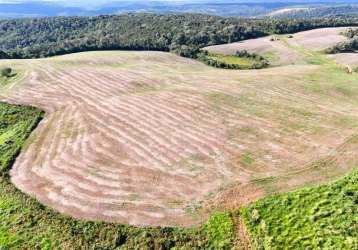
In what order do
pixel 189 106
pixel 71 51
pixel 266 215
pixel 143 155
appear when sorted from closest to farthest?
pixel 266 215
pixel 143 155
pixel 189 106
pixel 71 51

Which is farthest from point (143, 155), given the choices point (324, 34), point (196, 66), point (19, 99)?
point (324, 34)

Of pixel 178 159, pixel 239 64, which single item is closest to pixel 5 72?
pixel 239 64

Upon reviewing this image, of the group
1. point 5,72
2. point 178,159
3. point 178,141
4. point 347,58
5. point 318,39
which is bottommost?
point 178,159

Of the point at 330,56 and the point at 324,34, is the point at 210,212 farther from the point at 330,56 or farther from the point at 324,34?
the point at 324,34

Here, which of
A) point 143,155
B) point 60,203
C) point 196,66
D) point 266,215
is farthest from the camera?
point 196,66

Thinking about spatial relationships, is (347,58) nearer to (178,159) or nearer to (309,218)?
(178,159)

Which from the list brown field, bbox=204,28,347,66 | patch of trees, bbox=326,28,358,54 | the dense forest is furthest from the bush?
patch of trees, bbox=326,28,358,54

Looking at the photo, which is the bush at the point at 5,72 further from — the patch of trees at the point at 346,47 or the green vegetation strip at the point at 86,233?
the patch of trees at the point at 346,47
